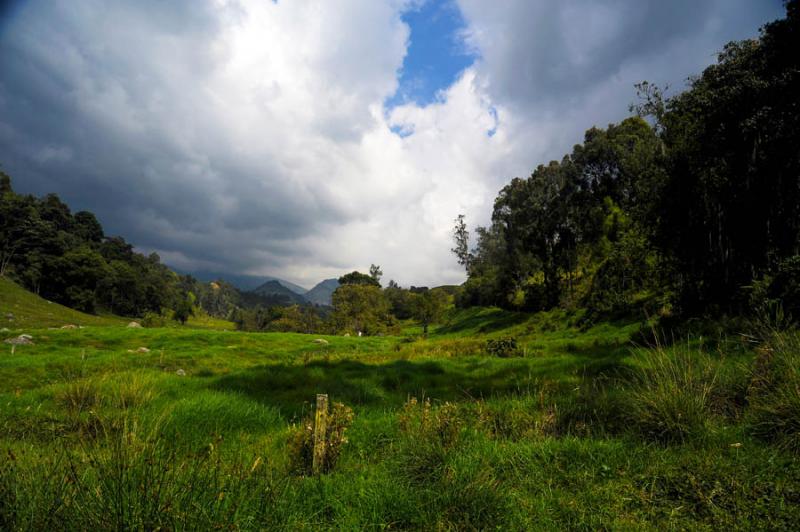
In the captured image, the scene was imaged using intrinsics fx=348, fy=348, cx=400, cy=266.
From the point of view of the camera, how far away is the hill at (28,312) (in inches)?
1753

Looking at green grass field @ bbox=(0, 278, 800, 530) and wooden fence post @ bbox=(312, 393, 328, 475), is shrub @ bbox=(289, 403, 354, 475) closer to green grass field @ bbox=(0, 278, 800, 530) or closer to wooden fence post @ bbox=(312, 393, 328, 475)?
green grass field @ bbox=(0, 278, 800, 530)

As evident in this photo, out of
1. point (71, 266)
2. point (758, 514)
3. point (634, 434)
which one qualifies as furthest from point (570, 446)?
point (71, 266)

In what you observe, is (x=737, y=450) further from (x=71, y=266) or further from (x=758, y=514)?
(x=71, y=266)

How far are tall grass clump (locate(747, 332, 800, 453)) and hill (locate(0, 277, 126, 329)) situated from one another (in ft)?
203

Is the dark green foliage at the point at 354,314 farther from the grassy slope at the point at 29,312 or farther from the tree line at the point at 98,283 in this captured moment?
the grassy slope at the point at 29,312

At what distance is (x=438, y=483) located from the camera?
13.2 feet

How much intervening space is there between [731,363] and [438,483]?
28.0 feet

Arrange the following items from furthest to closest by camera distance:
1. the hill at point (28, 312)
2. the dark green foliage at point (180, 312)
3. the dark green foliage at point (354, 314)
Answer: the dark green foliage at point (180, 312) < the dark green foliage at point (354, 314) < the hill at point (28, 312)

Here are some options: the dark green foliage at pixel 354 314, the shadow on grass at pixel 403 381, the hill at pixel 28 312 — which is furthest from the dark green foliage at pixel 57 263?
the shadow on grass at pixel 403 381

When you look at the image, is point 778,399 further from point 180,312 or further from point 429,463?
point 180,312

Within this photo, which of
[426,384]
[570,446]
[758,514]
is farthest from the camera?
[426,384]

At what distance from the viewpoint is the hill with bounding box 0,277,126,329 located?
44.5 m

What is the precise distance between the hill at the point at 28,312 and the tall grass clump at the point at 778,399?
61723 mm

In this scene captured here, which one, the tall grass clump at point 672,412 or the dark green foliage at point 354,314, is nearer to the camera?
the tall grass clump at point 672,412
